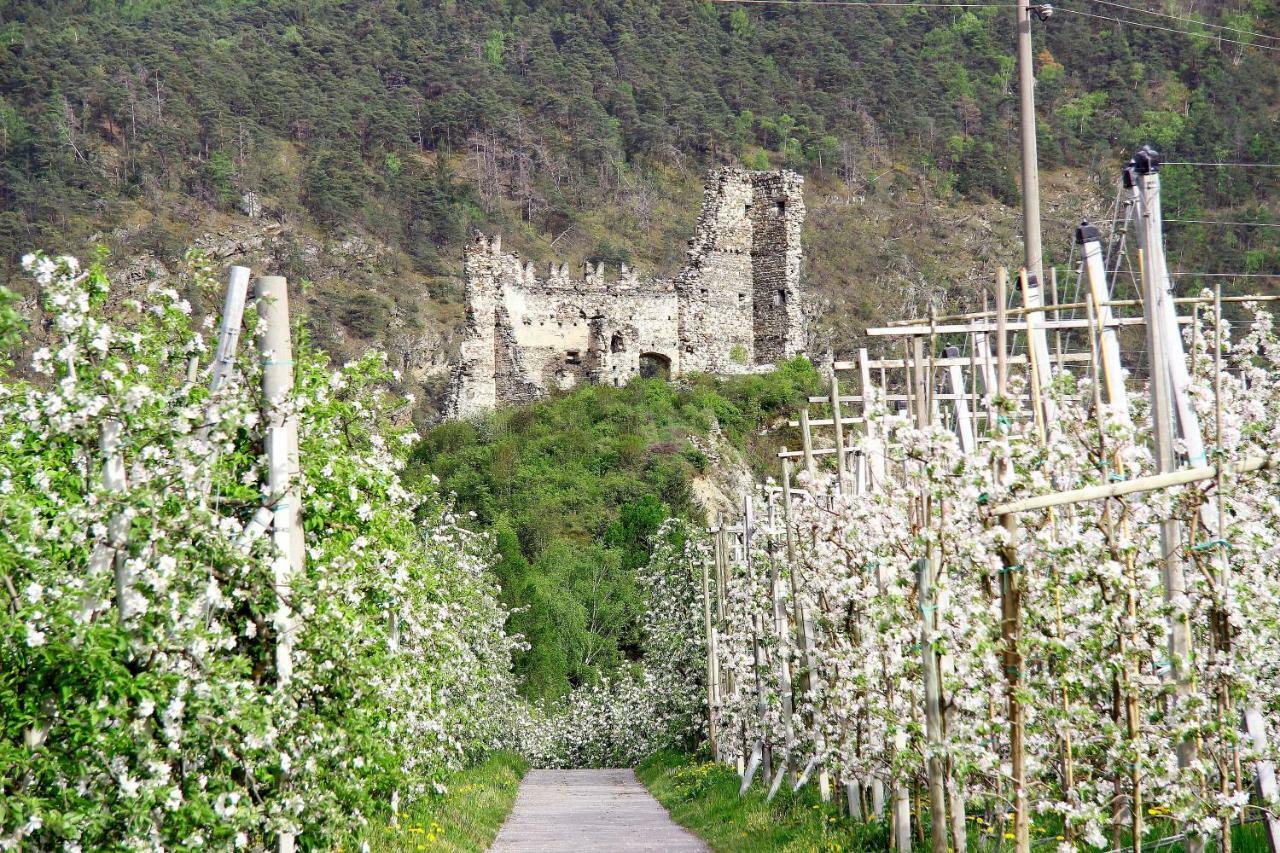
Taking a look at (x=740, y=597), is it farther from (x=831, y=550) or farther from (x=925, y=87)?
(x=925, y=87)

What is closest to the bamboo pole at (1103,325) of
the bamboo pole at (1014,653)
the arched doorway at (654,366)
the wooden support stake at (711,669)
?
the bamboo pole at (1014,653)

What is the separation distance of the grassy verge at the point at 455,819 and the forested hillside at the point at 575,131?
61785 mm

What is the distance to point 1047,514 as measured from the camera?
7.53 m

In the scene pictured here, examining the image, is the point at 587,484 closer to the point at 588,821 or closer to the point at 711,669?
the point at 711,669

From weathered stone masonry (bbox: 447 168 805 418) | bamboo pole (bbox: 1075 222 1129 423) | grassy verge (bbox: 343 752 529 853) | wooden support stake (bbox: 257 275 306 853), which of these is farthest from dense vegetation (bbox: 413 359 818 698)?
wooden support stake (bbox: 257 275 306 853)

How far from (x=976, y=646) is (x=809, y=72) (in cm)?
12717

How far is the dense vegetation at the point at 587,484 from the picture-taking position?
121 ft

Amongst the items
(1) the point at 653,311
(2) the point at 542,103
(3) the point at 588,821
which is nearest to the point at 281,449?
(3) the point at 588,821

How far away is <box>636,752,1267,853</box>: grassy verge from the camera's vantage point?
9.65 m

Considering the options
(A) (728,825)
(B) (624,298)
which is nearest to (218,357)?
(A) (728,825)

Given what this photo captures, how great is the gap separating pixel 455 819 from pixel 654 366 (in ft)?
127

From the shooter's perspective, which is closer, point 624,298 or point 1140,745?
point 1140,745

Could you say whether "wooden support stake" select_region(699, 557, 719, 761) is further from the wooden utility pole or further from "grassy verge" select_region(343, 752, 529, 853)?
the wooden utility pole

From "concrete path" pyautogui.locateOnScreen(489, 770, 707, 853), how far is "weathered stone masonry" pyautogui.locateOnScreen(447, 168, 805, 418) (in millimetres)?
26483
